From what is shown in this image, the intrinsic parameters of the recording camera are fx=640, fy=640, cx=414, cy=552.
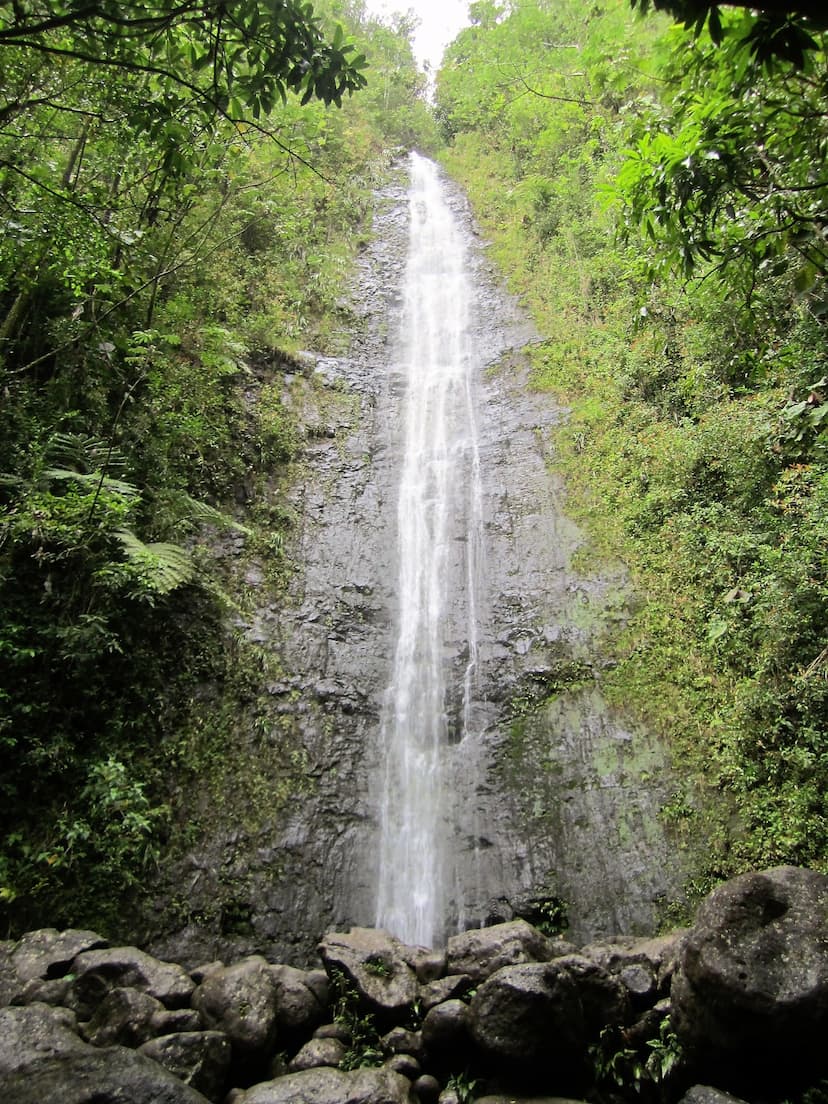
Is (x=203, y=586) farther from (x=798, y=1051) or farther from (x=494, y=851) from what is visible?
(x=798, y=1051)

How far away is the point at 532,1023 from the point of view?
438cm

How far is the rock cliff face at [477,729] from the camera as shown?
21.5 ft

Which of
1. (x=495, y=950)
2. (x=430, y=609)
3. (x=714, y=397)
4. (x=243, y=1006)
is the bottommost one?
(x=243, y=1006)

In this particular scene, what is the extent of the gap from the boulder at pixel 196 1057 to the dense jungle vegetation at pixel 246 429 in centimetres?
183

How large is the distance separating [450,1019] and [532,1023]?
26.9 inches

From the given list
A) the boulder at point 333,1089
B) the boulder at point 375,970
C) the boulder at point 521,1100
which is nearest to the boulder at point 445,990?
the boulder at point 375,970

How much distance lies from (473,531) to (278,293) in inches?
276

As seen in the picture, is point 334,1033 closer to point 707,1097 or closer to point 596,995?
point 596,995

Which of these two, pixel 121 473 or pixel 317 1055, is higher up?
pixel 121 473

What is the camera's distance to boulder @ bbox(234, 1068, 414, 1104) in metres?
4.19

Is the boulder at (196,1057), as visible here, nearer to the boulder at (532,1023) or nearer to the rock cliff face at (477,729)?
the rock cliff face at (477,729)

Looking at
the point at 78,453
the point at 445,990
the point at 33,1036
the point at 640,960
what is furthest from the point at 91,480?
the point at 640,960

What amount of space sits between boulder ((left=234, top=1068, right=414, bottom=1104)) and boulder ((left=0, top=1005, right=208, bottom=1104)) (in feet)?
2.21

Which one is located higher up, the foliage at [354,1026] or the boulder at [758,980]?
the boulder at [758,980]
